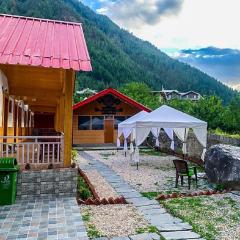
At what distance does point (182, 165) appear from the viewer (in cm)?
938

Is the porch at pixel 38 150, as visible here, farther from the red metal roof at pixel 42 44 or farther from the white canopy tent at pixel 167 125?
the white canopy tent at pixel 167 125

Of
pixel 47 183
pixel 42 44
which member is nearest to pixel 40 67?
pixel 42 44

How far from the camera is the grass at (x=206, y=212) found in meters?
5.54

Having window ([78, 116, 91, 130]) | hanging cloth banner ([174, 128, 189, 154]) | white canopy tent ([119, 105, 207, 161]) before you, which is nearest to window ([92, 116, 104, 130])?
window ([78, 116, 91, 130])

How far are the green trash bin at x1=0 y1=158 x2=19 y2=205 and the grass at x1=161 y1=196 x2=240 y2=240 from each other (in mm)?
3228

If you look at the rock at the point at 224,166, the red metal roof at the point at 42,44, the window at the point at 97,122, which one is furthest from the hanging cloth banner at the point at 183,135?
the window at the point at 97,122

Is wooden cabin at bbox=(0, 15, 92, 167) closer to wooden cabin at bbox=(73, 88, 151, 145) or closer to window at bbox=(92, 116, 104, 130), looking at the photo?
wooden cabin at bbox=(73, 88, 151, 145)

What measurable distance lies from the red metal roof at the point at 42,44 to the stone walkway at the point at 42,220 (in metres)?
2.86

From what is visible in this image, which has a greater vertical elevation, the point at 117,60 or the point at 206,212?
the point at 117,60

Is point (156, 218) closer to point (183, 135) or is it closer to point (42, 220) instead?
point (42, 220)

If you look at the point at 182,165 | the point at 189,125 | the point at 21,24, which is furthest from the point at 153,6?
the point at 182,165

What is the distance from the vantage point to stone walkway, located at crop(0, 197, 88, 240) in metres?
5.09

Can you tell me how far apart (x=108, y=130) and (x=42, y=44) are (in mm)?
18124

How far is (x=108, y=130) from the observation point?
25953 millimetres
